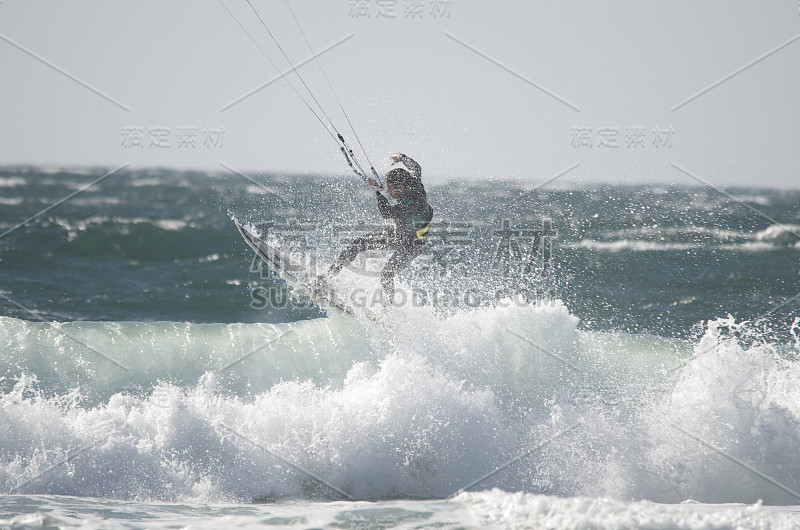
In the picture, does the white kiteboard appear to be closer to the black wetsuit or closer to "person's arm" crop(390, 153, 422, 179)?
the black wetsuit

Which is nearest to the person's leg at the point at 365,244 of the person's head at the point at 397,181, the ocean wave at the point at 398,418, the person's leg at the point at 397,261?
the person's leg at the point at 397,261

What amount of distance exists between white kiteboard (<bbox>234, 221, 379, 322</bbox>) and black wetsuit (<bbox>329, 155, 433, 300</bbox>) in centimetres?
32

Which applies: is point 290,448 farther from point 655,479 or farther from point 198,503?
point 655,479

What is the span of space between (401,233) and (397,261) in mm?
486

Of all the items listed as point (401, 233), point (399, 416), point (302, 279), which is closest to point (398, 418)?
point (399, 416)

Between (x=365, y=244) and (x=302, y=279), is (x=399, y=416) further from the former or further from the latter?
(x=302, y=279)

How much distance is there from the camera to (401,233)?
8664mm

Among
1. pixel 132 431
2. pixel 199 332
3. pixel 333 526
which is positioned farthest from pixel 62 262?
pixel 333 526

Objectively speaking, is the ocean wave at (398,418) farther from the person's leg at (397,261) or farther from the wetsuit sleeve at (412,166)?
the wetsuit sleeve at (412,166)

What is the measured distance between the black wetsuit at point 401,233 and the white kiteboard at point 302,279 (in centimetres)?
32

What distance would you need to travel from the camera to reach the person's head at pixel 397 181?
834 centimetres

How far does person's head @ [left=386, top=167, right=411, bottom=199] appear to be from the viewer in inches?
328

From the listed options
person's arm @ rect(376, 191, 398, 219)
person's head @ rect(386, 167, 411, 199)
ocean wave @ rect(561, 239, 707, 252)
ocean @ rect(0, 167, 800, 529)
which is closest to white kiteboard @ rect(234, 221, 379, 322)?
ocean @ rect(0, 167, 800, 529)

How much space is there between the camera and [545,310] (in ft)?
28.2
